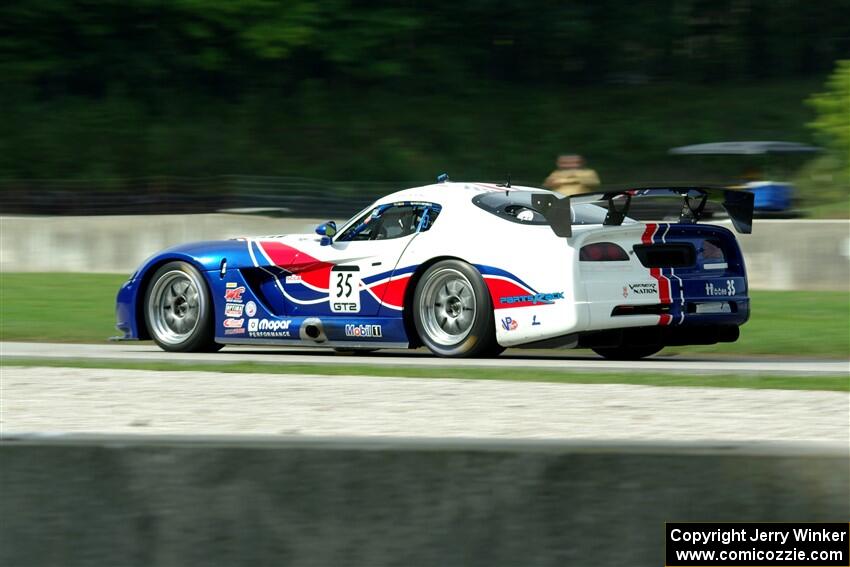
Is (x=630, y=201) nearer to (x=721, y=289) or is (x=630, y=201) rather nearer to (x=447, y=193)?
(x=721, y=289)

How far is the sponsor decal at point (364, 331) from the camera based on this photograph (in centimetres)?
1081

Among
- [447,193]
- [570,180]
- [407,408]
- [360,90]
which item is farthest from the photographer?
[360,90]

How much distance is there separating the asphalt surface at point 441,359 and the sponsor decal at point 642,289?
50 centimetres

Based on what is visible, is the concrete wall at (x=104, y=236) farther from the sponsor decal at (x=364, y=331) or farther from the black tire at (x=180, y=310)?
the sponsor decal at (x=364, y=331)

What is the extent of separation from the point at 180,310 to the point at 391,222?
2.05 m

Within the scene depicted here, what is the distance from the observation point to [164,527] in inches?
152

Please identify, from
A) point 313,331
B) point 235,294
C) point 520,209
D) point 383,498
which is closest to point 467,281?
point 520,209

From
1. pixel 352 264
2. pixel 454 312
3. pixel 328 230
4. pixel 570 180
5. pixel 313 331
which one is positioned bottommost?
pixel 313 331

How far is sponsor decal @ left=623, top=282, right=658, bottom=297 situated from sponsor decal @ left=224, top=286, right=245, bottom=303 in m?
3.16

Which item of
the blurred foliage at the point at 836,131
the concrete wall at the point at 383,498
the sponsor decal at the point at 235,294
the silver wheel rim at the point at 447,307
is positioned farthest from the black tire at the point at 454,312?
the blurred foliage at the point at 836,131

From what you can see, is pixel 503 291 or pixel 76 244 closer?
pixel 503 291

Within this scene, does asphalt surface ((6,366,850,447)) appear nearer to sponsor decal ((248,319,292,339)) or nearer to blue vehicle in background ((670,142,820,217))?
sponsor decal ((248,319,292,339))

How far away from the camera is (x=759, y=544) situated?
3662mm

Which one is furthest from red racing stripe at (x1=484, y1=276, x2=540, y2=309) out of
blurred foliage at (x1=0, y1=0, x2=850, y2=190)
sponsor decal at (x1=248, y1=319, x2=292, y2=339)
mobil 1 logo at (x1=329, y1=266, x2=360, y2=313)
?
blurred foliage at (x1=0, y1=0, x2=850, y2=190)
